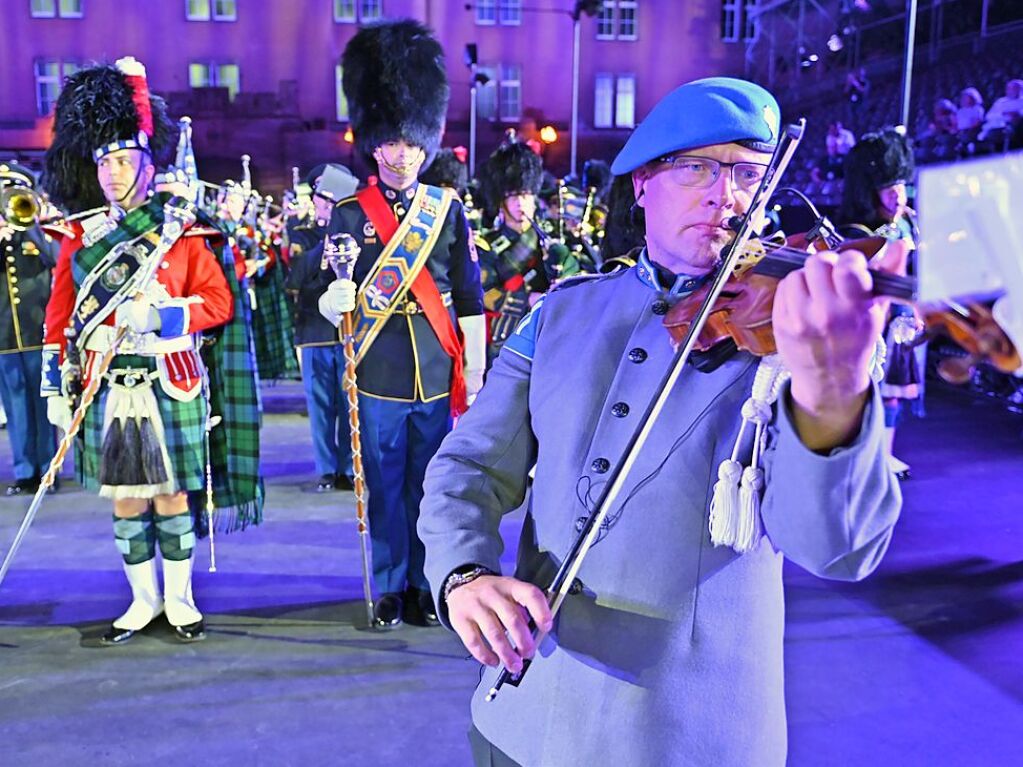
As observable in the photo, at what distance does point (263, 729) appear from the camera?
8.83 ft

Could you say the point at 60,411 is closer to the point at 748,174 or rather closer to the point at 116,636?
the point at 116,636

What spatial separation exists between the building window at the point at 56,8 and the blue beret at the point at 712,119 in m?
22.2

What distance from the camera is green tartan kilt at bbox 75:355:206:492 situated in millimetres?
3133

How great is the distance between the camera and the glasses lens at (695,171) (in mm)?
1325

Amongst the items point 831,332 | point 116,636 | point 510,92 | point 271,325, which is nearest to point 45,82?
point 510,92

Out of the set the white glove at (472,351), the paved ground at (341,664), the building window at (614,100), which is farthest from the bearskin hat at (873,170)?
the building window at (614,100)

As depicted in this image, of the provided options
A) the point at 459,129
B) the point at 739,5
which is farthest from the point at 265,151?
the point at 739,5

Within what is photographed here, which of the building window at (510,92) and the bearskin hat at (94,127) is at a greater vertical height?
the building window at (510,92)

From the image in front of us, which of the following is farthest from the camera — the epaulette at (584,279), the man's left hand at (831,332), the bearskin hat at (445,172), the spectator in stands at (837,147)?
the spectator in stands at (837,147)

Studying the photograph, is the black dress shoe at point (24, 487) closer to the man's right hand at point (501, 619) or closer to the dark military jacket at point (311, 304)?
the dark military jacket at point (311, 304)

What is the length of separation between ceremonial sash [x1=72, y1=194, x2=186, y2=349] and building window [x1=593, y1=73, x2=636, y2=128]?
1925cm

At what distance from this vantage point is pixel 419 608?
3.44m

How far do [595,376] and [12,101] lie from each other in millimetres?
22099

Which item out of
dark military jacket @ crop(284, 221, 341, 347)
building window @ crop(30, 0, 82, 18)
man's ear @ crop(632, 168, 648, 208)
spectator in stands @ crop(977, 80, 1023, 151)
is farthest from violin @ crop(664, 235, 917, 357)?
building window @ crop(30, 0, 82, 18)
